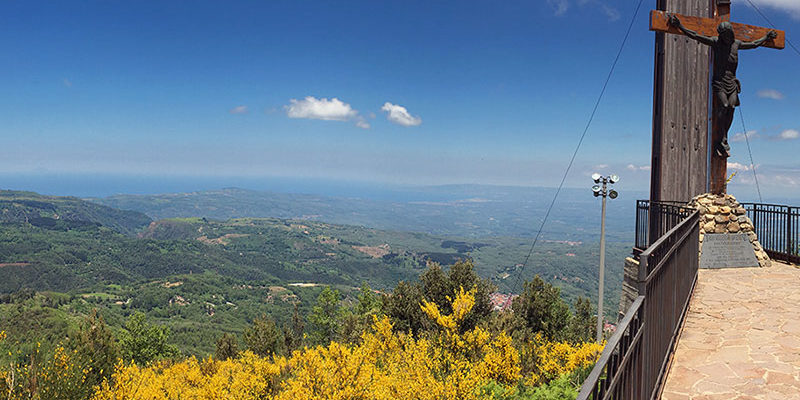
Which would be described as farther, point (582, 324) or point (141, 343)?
point (141, 343)

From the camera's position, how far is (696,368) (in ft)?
12.5

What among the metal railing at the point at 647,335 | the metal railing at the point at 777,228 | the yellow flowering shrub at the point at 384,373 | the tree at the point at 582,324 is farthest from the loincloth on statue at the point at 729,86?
the tree at the point at 582,324

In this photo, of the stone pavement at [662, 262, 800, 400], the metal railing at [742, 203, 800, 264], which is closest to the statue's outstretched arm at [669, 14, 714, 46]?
the metal railing at [742, 203, 800, 264]

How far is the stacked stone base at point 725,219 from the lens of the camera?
859 centimetres

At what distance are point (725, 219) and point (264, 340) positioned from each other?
93.6 ft

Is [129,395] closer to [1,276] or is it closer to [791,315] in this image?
[791,315]

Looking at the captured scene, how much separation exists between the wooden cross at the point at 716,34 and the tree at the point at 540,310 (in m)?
14.0

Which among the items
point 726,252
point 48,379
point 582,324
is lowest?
point 582,324

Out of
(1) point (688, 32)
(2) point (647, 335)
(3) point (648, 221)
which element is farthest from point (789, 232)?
(2) point (647, 335)

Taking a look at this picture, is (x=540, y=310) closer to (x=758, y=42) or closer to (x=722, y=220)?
(x=722, y=220)

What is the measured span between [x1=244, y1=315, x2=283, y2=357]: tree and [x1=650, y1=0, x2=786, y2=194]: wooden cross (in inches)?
1068

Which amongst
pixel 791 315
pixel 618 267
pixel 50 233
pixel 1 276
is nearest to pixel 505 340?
pixel 791 315

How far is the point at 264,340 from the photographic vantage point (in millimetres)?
30016

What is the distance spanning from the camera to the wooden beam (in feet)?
28.1
